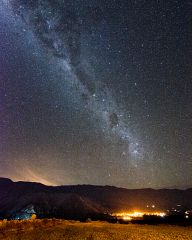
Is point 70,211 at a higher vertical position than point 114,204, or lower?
lower

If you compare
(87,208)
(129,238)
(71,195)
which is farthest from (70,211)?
(129,238)

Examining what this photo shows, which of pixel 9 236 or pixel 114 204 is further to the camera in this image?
pixel 114 204

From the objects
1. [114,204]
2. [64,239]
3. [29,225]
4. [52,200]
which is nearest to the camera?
[64,239]

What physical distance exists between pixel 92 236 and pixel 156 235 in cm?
764

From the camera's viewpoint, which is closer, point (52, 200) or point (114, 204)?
point (52, 200)

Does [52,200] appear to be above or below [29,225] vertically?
above

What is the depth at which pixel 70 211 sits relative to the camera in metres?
140

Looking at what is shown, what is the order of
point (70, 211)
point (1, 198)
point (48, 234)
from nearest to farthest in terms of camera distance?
1. point (48, 234)
2. point (70, 211)
3. point (1, 198)

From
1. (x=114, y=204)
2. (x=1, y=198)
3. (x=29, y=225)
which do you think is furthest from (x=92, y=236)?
(x=114, y=204)

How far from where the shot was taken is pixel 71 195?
162 metres

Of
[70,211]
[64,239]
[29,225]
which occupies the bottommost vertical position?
[64,239]

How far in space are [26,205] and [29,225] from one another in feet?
375

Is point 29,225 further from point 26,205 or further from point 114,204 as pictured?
point 114,204

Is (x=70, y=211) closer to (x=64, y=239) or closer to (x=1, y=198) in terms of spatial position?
(x=1, y=198)
